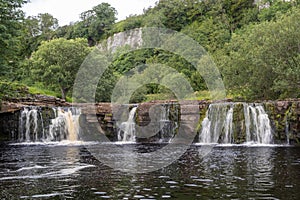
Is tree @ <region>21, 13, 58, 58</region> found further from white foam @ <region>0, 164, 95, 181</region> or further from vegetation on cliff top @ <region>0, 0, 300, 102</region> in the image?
white foam @ <region>0, 164, 95, 181</region>

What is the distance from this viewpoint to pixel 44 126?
3750 centimetres

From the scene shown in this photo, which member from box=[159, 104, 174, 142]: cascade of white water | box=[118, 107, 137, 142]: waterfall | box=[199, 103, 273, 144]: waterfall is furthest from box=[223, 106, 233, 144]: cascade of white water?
box=[118, 107, 137, 142]: waterfall

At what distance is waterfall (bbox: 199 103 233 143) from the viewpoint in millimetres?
33003

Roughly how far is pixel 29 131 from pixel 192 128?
16.1 metres

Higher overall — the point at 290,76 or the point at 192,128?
the point at 290,76

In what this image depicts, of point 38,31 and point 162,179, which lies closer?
point 162,179

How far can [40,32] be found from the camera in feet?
354

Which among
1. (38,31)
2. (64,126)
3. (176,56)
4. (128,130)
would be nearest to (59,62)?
(64,126)

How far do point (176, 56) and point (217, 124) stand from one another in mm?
37287

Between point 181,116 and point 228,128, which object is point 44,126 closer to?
point 181,116

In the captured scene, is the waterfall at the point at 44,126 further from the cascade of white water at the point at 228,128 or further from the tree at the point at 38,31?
the tree at the point at 38,31

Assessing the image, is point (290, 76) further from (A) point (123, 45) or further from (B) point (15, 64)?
(A) point (123, 45)

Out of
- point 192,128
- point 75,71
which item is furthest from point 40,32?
point 192,128

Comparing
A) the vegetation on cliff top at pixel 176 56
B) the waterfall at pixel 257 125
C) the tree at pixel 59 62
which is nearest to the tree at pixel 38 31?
the vegetation on cliff top at pixel 176 56
